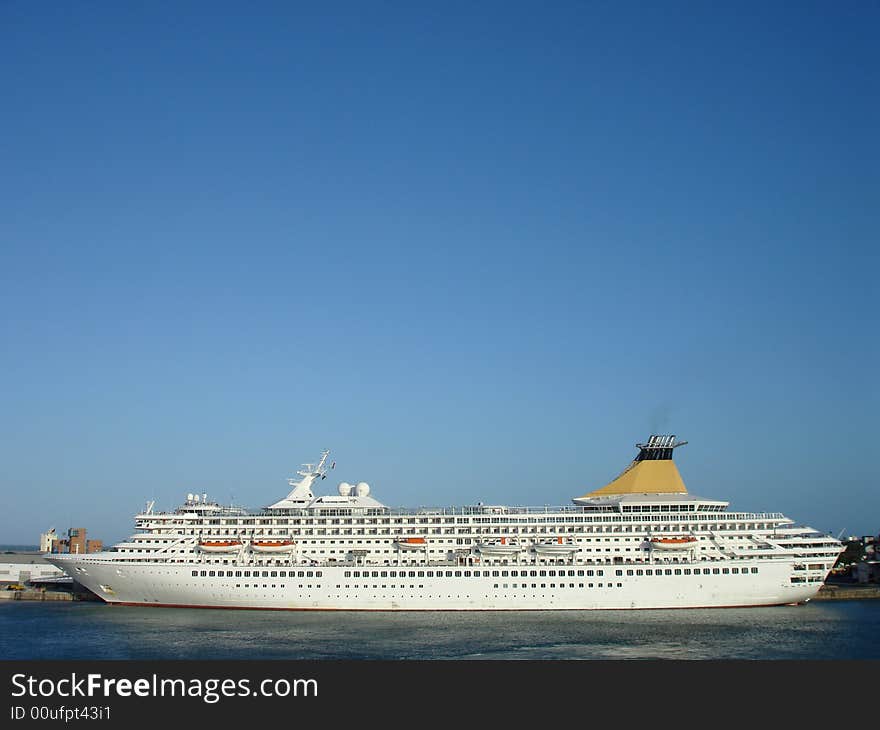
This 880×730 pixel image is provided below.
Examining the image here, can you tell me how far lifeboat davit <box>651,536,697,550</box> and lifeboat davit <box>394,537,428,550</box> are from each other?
13055mm

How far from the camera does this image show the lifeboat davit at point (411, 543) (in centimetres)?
4359

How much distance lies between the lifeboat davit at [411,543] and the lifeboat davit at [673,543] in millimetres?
13055

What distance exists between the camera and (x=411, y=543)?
43.7m

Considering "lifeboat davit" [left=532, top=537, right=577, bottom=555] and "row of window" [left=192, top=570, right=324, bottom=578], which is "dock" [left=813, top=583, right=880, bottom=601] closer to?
"lifeboat davit" [left=532, top=537, right=577, bottom=555]

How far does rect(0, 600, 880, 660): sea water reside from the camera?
29.1 meters

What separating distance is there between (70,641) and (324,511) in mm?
16378

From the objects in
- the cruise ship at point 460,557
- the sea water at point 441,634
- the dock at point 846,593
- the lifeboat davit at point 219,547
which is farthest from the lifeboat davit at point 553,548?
the dock at point 846,593

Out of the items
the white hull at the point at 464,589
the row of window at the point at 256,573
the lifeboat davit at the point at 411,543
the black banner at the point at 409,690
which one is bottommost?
the black banner at the point at 409,690

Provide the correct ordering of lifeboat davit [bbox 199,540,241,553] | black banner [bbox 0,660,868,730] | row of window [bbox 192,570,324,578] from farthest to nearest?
lifeboat davit [bbox 199,540,241,553], row of window [bbox 192,570,324,578], black banner [bbox 0,660,868,730]

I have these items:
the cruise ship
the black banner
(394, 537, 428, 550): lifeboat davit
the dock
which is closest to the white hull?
the cruise ship

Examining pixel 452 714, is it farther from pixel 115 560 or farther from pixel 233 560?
pixel 115 560

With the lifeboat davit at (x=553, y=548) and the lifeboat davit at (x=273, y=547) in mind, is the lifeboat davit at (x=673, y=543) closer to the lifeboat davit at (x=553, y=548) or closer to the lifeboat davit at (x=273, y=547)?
the lifeboat davit at (x=553, y=548)

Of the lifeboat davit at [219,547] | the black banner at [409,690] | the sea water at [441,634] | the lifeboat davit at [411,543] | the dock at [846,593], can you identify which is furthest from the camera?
the dock at [846,593]

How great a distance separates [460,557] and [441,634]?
9.61 meters
